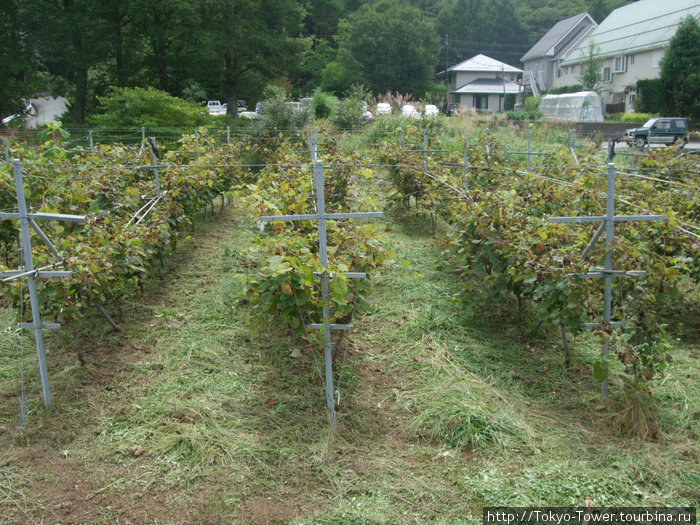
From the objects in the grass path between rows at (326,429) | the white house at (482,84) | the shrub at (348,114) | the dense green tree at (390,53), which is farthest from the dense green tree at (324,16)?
the grass path between rows at (326,429)

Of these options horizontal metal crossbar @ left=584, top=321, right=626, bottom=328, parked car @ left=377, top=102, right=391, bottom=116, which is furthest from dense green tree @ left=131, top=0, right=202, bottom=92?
horizontal metal crossbar @ left=584, top=321, right=626, bottom=328

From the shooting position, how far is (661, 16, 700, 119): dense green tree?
2755 centimetres

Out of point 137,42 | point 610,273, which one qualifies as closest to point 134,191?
point 610,273

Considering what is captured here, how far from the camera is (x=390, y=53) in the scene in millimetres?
38906

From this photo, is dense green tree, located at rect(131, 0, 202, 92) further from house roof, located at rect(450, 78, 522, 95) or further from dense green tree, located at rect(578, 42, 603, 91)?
house roof, located at rect(450, 78, 522, 95)

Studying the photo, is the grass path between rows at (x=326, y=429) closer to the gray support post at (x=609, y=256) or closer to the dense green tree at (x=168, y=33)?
the gray support post at (x=609, y=256)

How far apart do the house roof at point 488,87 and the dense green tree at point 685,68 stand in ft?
59.9

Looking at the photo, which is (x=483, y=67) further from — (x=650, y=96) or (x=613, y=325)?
(x=613, y=325)

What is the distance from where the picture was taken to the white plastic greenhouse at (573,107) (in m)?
29.8

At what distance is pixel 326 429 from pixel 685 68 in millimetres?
30541

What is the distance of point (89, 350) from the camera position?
5109 mm

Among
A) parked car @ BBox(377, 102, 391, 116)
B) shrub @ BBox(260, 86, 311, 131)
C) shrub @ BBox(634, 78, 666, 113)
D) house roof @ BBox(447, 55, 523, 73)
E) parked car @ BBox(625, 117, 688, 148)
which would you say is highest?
house roof @ BBox(447, 55, 523, 73)

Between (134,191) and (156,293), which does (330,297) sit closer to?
(156,293)

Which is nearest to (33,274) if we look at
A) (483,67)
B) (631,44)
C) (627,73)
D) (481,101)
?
(627,73)
